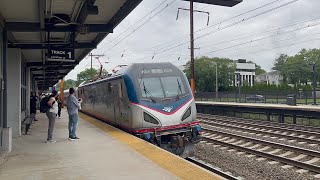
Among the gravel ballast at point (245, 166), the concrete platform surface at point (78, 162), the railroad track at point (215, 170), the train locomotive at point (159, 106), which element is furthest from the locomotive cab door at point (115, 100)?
the railroad track at point (215, 170)

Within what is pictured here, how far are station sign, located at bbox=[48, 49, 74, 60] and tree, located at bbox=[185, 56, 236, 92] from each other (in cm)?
6716

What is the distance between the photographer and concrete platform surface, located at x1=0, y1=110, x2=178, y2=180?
21.5 feet

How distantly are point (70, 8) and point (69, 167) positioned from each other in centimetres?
442

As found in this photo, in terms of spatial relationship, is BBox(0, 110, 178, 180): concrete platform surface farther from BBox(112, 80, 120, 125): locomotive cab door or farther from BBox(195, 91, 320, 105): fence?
BBox(195, 91, 320, 105): fence

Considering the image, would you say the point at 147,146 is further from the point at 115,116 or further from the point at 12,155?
the point at 115,116

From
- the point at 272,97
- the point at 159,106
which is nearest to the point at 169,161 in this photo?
the point at 159,106

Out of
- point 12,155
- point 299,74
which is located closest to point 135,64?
point 12,155

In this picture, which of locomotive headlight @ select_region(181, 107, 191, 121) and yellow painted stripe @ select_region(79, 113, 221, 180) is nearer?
yellow painted stripe @ select_region(79, 113, 221, 180)

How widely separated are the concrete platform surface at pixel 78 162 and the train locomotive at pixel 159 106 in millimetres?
1084

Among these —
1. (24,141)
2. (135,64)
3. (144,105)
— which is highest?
(135,64)

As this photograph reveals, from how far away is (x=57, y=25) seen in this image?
1080 centimetres

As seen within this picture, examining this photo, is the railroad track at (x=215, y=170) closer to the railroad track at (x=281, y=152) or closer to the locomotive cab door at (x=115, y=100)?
the railroad track at (x=281, y=152)

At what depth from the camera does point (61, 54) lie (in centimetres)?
1240

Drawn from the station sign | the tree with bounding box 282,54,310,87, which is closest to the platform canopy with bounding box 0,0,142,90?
the station sign
